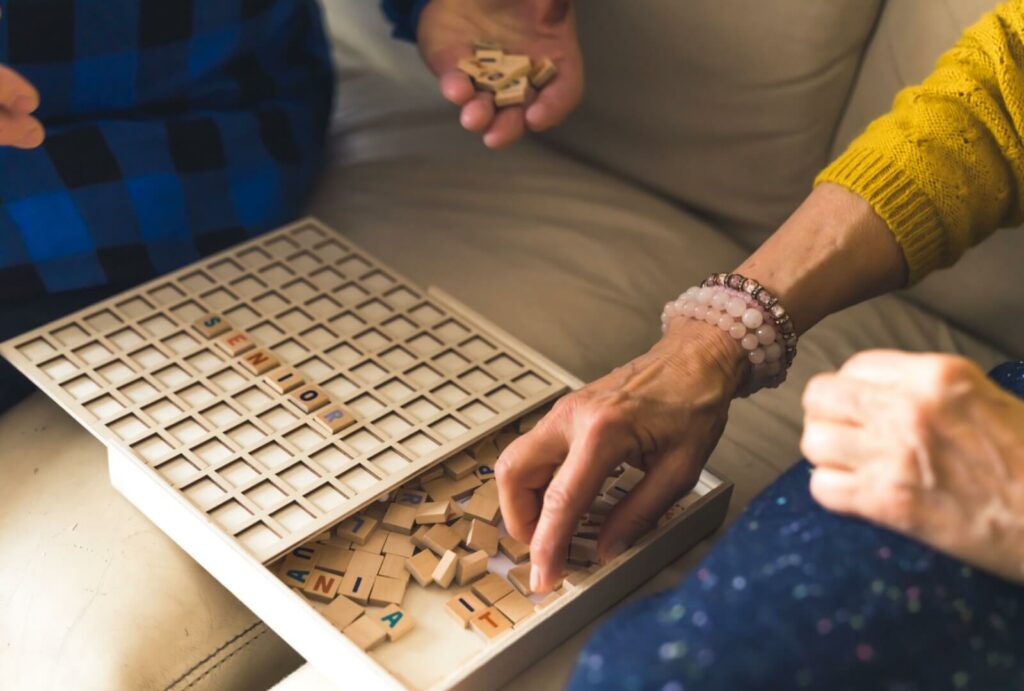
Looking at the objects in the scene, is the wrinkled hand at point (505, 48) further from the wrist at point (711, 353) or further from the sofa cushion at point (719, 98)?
the wrist at point (711, 353)

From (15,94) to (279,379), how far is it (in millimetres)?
313

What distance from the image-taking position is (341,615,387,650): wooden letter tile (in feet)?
2.49

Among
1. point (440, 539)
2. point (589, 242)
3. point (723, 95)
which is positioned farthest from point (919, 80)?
point (440, 539)

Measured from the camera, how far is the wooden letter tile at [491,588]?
806 mm

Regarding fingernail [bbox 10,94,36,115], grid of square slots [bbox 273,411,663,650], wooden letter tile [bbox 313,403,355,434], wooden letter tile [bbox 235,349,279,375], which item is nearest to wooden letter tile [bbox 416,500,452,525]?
grid of square slots [bbox 273,411,663,650]

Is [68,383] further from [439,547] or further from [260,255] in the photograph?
[439,547]

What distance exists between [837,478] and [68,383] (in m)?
0.65

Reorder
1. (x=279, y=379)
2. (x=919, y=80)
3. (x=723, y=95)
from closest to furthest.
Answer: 1. (x=279, y=379)
2. (x=919, y=80)
3. (x=723, y=95)

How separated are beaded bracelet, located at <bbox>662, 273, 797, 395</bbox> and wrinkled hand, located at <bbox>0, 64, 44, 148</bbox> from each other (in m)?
0.52

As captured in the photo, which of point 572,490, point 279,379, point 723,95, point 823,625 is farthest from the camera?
point 723,95

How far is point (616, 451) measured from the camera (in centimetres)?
78

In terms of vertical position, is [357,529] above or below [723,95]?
below

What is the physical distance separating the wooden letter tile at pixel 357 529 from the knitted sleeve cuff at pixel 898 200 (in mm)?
481

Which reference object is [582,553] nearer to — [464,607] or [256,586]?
[464,607]
